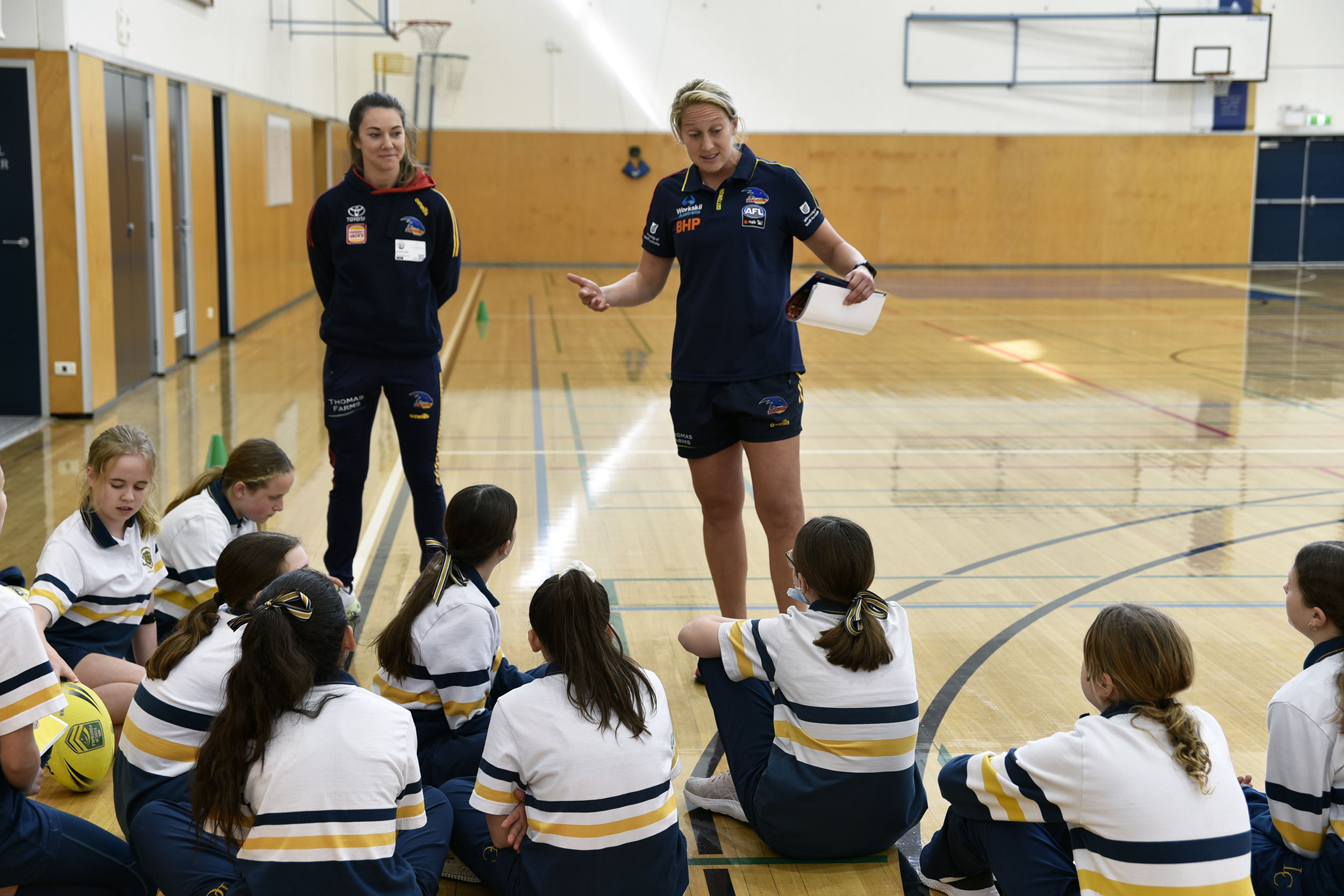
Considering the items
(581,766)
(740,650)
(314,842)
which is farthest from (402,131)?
(314,842)

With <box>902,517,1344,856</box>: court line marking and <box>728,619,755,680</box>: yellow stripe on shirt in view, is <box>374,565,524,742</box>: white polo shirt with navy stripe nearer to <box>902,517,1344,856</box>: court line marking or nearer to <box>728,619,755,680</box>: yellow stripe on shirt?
<box>728,619,755,680</box>: yellow stripe on shirt

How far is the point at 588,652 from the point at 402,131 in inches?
83.2

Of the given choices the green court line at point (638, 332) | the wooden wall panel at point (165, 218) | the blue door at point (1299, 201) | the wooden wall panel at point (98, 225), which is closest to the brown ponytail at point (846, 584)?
the wooden wall panel at point (98, 225)

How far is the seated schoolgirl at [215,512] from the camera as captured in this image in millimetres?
3240

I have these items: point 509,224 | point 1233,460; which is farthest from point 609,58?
point 1233,460

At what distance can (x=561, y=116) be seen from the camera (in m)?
19.8

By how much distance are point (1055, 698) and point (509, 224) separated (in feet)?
58.9

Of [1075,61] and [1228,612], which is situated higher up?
[1075,61]

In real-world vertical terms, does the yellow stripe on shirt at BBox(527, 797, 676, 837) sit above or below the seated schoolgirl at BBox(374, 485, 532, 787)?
below

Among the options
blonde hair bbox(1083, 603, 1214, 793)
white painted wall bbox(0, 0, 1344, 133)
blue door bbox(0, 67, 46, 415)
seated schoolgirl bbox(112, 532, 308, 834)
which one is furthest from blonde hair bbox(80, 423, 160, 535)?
white painted wall bbox(0, 0, 1344, 133)

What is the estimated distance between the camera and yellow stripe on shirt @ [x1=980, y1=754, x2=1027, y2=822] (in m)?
2.05

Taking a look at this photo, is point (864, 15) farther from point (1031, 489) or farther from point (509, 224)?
point (1031, 489)

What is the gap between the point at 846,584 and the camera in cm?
236

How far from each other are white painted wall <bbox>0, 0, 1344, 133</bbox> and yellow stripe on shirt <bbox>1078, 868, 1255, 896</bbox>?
61.2 ft
